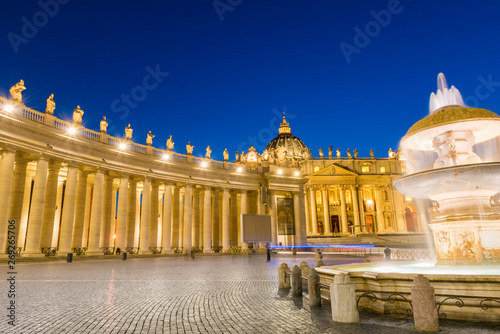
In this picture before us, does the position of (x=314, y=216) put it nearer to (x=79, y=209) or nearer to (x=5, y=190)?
(x=79, y=209)

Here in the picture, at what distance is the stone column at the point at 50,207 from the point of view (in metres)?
31.8

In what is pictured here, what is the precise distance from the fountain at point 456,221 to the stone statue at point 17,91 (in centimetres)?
3010

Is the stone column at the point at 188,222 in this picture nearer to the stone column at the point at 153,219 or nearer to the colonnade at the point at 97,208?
the colonnade at the point at 97,208

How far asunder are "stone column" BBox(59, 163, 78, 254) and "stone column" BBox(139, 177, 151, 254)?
879 centimetres

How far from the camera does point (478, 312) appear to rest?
24.7 ft

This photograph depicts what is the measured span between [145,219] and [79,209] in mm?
7509

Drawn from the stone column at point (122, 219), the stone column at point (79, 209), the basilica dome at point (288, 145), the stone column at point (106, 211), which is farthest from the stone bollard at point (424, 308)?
the basilica dome at point (288, 145)

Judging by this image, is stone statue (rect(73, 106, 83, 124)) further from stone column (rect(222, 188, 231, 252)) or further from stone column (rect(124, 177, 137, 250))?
stone column (rect(222, 188, 231, 252))

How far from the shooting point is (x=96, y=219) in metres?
35.2

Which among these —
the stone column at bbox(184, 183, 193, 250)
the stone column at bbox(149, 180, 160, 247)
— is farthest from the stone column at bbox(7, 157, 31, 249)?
the stone column at bbox(184, 183, 193, 250)

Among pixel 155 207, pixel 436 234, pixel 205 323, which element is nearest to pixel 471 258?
pixel 436 234

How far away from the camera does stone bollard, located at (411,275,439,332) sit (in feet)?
22.4

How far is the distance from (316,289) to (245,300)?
2.38m

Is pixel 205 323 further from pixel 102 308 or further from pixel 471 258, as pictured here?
pixel 471 258
